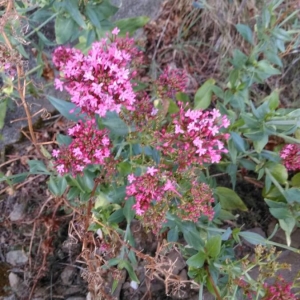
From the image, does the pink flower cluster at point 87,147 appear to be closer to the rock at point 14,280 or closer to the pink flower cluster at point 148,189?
the pink flower cluster at point 148,189

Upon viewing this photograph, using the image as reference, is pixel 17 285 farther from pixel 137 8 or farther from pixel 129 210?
pixel 137 8

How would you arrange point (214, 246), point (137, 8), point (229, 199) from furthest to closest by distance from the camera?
point (137, 8) → point (229, 199) → point (214, 246)

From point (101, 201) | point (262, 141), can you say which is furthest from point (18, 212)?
point (262, 141)

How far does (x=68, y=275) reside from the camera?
7.88 ft

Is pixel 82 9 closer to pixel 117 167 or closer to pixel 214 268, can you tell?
pixel 117 167

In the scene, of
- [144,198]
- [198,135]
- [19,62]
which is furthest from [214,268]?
[19,62]


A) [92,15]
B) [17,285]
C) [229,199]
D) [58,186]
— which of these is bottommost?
[17,285]

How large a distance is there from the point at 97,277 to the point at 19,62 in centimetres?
101

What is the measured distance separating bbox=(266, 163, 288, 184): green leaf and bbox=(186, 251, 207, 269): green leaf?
65 centimetres

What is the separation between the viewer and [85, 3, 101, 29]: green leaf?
1993mm

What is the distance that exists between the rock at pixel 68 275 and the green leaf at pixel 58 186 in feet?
2.29

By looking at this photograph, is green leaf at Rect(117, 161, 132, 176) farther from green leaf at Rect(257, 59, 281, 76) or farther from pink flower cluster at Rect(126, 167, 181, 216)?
green leaf at Rect(257, 59, 281, 76)

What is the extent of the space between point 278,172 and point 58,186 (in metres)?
1.10

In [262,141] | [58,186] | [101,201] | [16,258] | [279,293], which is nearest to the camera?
[279,293]
